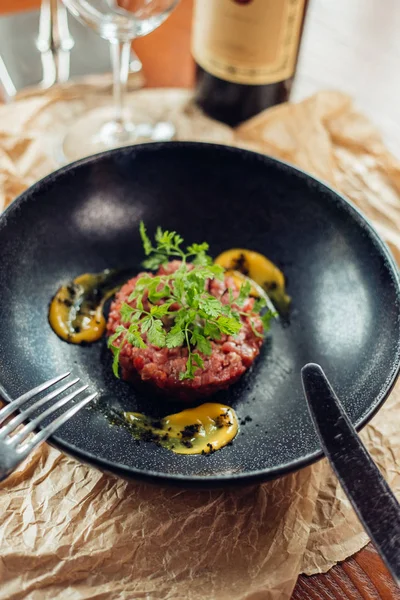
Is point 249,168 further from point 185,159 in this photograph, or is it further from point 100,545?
point 100,545

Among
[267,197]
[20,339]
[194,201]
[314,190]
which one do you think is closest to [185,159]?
[194,201]

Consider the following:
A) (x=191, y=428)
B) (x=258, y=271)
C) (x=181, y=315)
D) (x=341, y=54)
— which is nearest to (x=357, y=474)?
(x=191, y=428)

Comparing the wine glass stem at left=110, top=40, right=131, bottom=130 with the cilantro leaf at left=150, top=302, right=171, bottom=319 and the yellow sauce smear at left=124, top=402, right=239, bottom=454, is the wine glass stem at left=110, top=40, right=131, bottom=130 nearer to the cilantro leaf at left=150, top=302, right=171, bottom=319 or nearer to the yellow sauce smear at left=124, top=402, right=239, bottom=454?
the cilantro leaf at left=150, top=302, right=171, bottom=319

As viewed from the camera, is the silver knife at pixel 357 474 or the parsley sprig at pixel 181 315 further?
the parsley sprig at pixel 181 315

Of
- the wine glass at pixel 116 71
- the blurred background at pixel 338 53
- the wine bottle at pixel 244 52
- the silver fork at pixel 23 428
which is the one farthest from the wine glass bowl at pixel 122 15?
the silver fork at pixel 23 428

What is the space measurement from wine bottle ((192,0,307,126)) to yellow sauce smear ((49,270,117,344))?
82 cm

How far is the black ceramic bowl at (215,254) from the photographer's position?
1284 millimetres

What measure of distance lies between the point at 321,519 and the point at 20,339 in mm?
704

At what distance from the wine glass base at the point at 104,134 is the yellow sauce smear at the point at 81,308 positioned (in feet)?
1.89

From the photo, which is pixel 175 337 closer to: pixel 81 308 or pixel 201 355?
pixel 201 355

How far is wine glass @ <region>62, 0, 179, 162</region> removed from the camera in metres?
1.84

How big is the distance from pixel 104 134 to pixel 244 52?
0.50 m

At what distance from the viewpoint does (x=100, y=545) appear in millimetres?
1248

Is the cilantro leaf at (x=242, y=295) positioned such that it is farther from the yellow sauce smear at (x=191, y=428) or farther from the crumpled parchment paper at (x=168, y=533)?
the crumpled parchment paper at (x=168, y=533)
